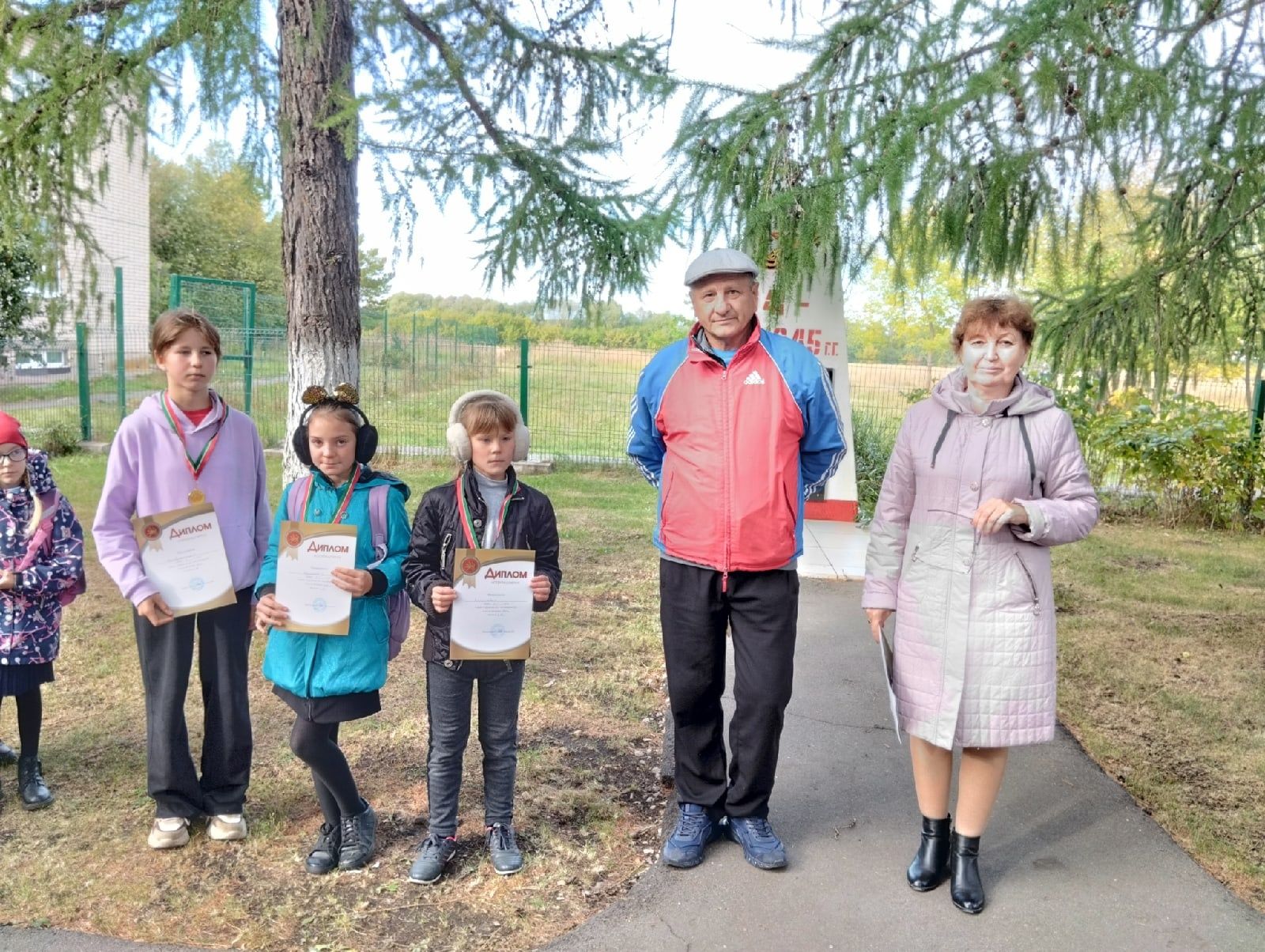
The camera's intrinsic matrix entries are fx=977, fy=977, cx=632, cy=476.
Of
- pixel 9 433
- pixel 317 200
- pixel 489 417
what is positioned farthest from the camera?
pixel 317 200

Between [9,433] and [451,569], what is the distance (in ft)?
5.92

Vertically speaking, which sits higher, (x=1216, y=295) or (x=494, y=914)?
(x=1216, y=295)

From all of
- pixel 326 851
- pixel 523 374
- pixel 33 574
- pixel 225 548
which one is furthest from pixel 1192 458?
pixel 33 574

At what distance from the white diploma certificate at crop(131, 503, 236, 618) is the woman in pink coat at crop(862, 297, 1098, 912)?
7.45 feet

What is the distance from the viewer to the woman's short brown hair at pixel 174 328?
3.20 m

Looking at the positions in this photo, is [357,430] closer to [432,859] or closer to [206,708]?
[206,708]

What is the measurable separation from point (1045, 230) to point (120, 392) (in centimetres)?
1309

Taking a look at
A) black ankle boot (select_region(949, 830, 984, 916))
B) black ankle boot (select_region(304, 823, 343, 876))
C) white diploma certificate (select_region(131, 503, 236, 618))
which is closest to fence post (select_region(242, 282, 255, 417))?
white diploma certificate (select_region(131, 503, 236, 618))

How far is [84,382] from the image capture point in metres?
13.7

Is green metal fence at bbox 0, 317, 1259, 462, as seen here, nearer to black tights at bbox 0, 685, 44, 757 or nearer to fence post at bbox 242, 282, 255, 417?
fence post at bbox 242, 282, 255, 417

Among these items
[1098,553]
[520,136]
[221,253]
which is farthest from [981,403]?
[221,253]

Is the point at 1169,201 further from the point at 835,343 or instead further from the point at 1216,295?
the point at 835,343

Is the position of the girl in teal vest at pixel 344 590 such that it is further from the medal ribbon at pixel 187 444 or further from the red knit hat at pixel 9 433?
the red knit hat at pixel 9 433

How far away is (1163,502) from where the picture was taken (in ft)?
37.9
